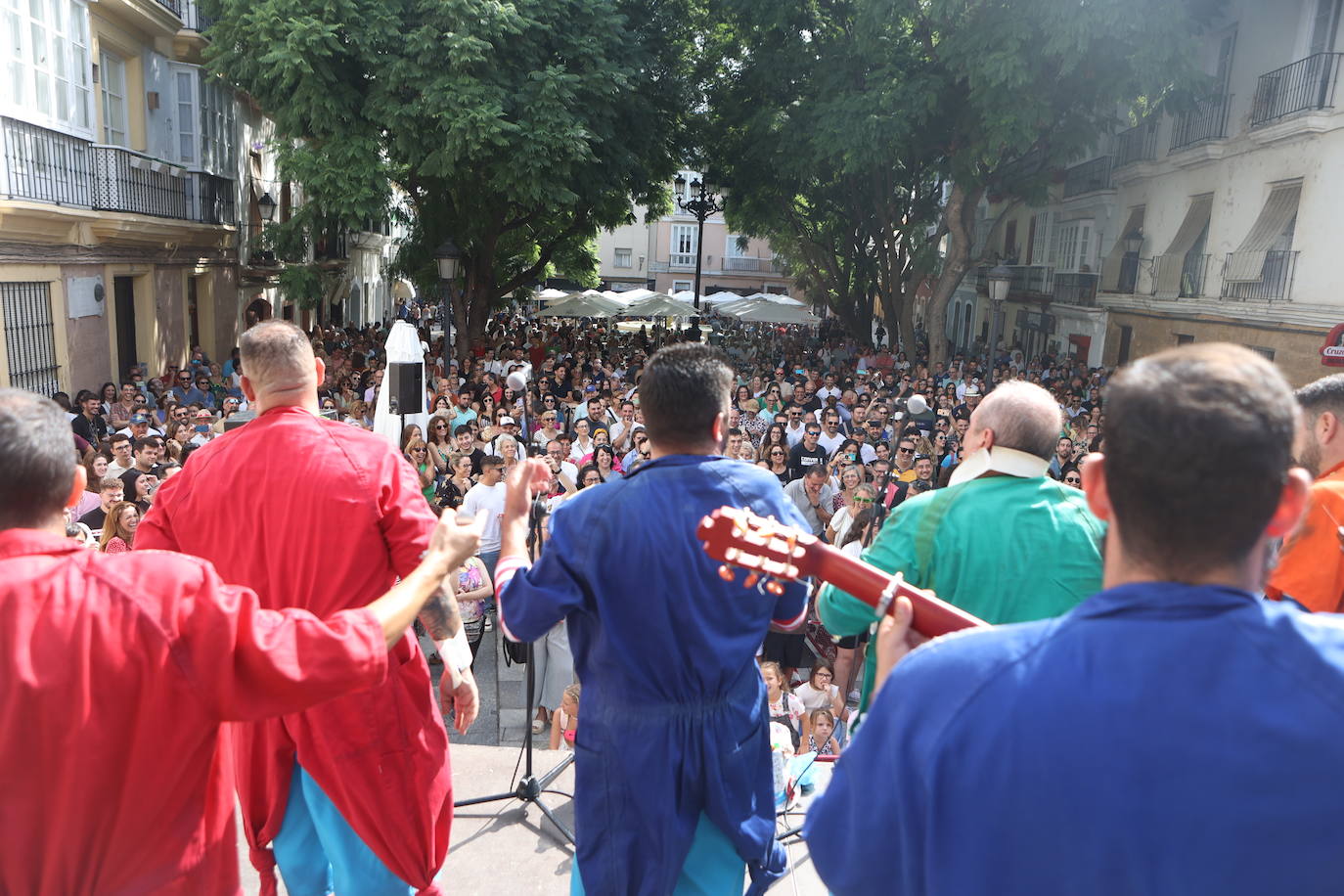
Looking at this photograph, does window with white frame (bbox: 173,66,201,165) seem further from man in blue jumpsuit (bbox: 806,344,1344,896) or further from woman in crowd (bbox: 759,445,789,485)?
man in blue jumpsuit (bbox: 806,344,1344,896)

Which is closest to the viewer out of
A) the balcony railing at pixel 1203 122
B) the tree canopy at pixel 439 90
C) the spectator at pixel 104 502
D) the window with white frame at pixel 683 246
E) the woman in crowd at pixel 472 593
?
the woman in crowd at pixel 472 593

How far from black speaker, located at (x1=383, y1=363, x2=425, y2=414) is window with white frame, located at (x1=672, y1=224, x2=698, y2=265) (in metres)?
55.8

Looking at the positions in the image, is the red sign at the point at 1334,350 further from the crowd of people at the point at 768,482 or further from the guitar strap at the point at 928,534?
the guitar strap at the point at 928,534

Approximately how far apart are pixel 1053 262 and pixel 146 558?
30224mm

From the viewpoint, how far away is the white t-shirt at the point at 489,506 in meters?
7.43

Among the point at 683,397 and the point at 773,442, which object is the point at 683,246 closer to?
the point at 773,442

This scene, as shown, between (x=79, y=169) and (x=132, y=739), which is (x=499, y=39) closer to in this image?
(x=79, y=169)

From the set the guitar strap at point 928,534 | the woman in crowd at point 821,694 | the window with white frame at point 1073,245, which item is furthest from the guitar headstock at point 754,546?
the window with white frame at point 1073,245

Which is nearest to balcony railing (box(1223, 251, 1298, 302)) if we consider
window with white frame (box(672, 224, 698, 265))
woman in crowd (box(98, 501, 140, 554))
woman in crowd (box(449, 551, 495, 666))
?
woman in crowd (box(449, 551, 495, 666))

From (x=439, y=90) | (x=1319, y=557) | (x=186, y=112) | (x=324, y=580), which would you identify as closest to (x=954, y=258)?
(x=439, y=90)

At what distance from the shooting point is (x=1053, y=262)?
29.0 metres

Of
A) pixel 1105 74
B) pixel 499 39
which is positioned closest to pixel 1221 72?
pixel 1105 74

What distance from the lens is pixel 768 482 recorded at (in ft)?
8.87

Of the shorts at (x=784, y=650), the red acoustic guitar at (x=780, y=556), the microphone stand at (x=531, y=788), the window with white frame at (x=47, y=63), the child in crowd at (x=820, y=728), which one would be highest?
the window with white frame at (x=47, y=63)
